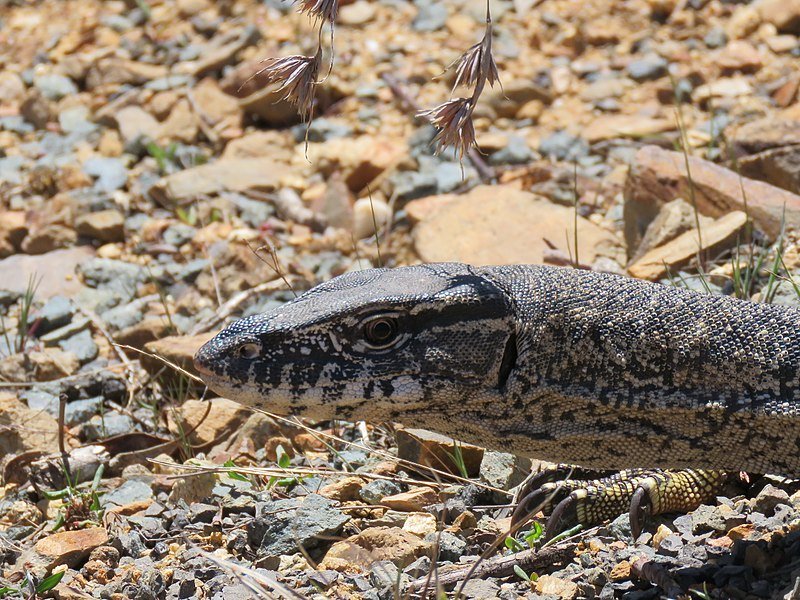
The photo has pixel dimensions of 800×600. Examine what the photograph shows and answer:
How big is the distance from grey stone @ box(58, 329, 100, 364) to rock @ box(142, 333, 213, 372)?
95 cm

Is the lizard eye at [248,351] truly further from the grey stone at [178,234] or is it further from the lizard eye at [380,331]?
the grey stone at [178,234]

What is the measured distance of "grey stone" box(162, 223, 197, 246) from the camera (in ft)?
31.3

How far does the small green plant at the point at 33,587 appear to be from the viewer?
177 inches

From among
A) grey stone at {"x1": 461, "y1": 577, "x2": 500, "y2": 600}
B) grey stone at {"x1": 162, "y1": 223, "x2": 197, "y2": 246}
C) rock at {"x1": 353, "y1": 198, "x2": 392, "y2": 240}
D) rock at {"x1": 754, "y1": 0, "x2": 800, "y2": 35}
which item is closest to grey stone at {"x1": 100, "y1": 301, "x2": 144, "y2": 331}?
grey stone at {"x1": 162, "y1": 223, "x2": 197, "y2": 246}

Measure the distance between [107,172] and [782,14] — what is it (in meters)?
6.90

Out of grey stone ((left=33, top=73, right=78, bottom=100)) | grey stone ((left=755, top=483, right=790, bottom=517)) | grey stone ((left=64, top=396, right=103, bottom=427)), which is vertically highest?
grey stone ((left=33, top=73, right=78, bottom=100))

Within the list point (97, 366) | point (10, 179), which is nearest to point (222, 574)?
point (97, 366)

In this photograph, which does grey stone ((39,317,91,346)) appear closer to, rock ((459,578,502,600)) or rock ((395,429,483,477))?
rock ((395,429,483,477))

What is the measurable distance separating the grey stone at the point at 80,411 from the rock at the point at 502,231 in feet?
8.35

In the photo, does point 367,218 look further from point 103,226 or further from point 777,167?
point 777,167

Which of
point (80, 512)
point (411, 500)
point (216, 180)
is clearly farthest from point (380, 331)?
point (216, 180)

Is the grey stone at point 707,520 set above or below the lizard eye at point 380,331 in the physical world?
below

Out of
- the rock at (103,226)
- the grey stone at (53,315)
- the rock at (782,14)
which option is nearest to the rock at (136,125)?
the rock at (103,226)

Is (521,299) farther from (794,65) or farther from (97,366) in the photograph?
(794,65)
